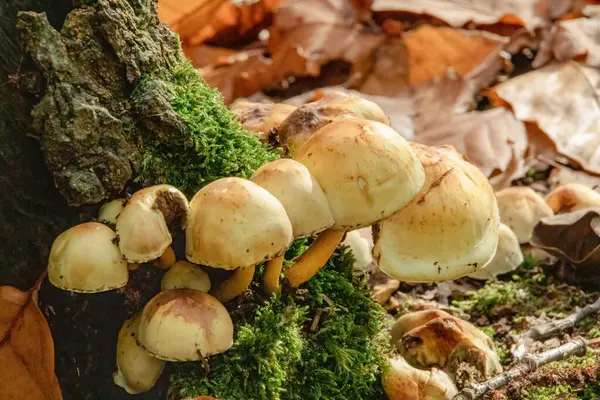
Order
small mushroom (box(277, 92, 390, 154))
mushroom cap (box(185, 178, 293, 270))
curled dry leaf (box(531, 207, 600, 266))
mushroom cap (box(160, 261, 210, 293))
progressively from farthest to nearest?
curled dry leaf (box(531, 207, 600, 266)) → small mushroom (box(277, 92, 390, 154)) → mushroom cap (box(160, 261, 210, 293)) → mushroom cap (box(185, 178, 293, 270))

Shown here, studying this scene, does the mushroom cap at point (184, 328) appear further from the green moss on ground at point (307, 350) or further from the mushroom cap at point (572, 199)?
the mushroom cap at point (572, 199)

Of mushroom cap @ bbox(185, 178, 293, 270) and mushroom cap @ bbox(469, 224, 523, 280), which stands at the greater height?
mushroom cap @ bbox(185, 178, 293, 270)

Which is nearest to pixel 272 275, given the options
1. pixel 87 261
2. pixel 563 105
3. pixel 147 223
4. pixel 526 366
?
pixel 147 223

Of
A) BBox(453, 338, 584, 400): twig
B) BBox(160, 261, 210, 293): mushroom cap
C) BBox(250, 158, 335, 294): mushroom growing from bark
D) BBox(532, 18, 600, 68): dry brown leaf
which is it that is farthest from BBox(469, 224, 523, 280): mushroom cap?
BBox(532, 18, 600, 68): dry brown leaf

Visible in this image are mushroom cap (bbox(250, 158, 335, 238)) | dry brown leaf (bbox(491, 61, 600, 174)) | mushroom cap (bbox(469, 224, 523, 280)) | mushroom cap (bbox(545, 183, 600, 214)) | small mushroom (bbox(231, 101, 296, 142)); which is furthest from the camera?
dry brown leaf (bbox(491, 61, 600, 174))

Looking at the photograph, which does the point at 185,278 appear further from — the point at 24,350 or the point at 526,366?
the point at 526,366

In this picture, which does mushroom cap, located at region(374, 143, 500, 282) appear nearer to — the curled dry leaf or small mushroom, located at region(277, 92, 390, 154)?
small mushroom, located at region(277, 92, 390, 154)

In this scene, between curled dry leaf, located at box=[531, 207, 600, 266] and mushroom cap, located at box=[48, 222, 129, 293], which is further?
curled dry leaf, located at box=[531, 207, 600, 266]
